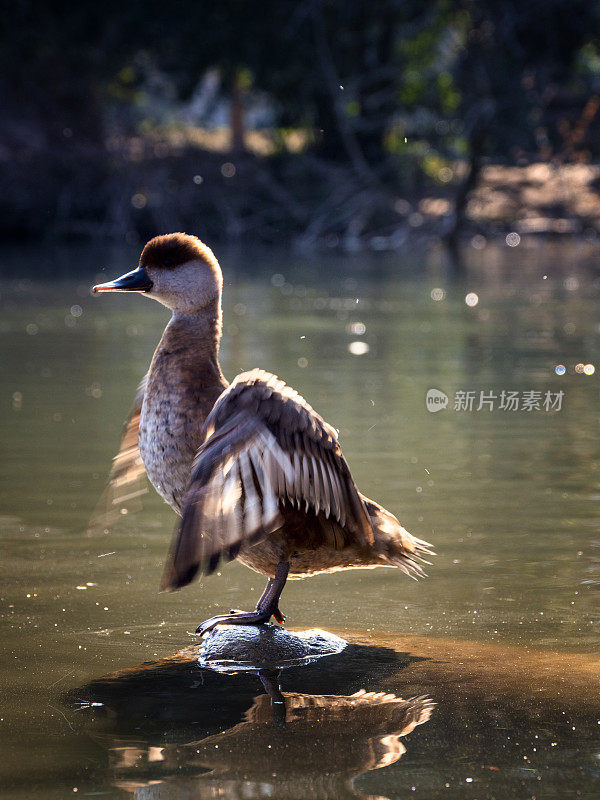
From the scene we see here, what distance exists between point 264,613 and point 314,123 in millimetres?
28791

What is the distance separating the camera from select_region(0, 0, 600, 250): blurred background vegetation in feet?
97.1

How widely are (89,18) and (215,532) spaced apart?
95.0 feet

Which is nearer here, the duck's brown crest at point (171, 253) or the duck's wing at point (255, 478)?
the duck's wing at point (255, 478)

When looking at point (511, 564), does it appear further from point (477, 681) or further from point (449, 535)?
point (477, 681)

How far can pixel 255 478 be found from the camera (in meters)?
4.46

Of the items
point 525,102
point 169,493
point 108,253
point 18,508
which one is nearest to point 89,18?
point 108,253

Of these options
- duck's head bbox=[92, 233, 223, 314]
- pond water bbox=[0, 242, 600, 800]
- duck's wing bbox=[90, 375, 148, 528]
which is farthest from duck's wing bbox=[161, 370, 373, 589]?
duck's wing bbox=[90, 375, 148, 528]

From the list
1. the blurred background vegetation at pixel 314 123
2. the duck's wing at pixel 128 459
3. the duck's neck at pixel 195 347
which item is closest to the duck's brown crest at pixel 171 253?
the duck's neck at pixel 195 347

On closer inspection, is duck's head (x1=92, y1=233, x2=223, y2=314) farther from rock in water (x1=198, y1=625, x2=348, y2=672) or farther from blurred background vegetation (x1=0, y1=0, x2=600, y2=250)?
blurred background vegetation (x1=0, y1=0, x2=600, y2=250)

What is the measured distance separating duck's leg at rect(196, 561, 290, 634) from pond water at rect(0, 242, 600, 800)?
0.56ft

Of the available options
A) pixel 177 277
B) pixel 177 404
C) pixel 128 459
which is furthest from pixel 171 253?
pixel 128 459

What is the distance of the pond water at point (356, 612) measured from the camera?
13.0 ft

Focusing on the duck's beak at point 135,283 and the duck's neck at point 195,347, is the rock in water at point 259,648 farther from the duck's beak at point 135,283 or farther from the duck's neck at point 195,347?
the duck's beak at point 135,283

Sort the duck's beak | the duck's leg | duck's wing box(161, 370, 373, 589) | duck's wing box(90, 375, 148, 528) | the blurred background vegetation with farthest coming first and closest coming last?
the blurred background vegetation < duck's wing box(90, 375, 148, 528) < the duck's beak < the duck's leg < duck's wing box(161, 370, 373, 589)
